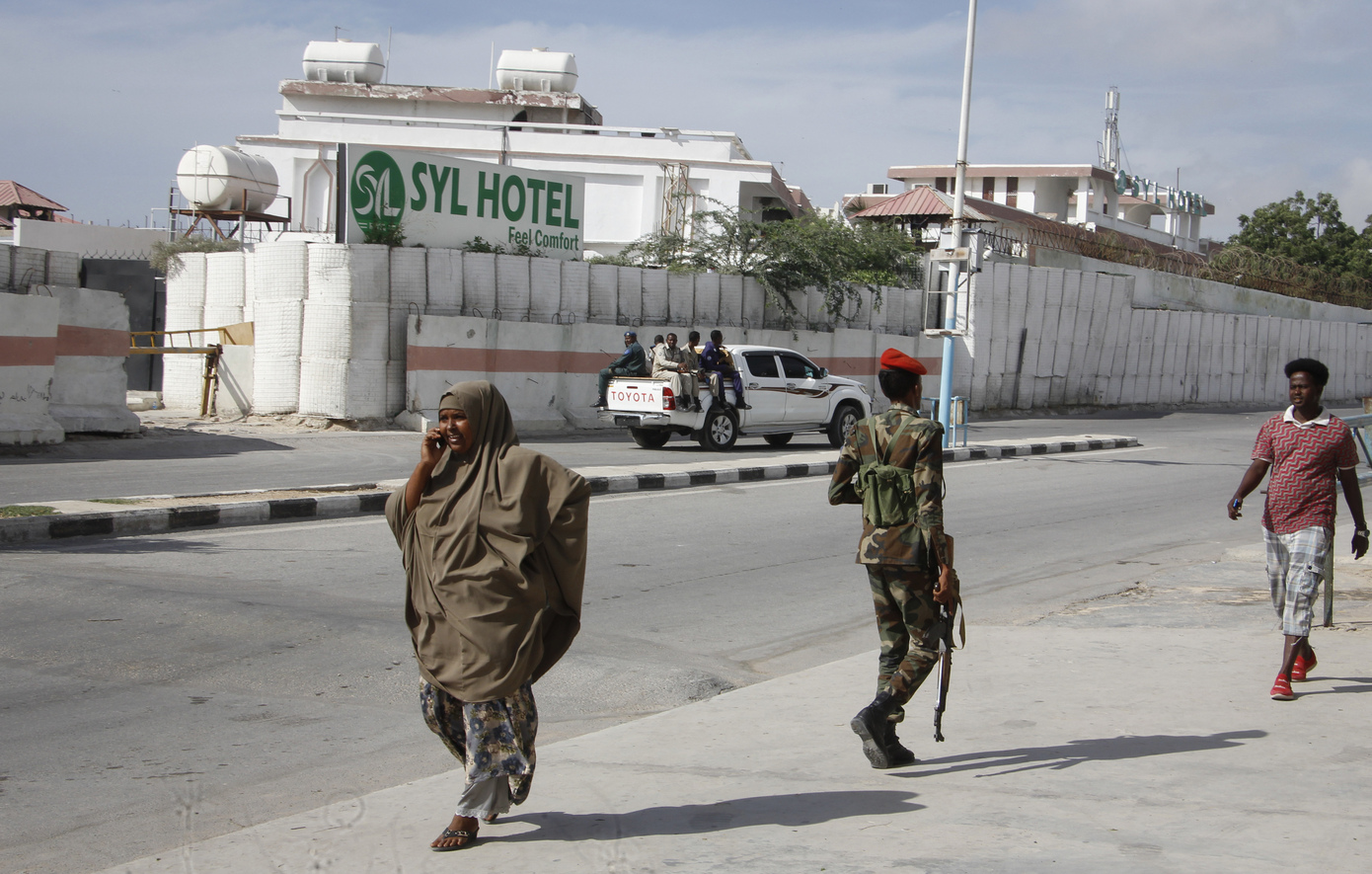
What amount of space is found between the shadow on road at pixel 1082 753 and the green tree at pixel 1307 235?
205ft

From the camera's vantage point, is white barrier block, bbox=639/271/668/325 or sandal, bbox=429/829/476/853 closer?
sandal, bbox=429/829/476/853

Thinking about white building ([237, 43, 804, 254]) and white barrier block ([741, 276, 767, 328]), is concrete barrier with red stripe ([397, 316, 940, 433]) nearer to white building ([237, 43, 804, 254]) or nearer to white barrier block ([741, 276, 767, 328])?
white barrier block ([741, 276, 767, 328])

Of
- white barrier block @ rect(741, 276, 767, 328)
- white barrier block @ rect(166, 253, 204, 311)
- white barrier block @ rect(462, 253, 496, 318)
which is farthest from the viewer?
white barrier block @ rect(741, 276, 767, 328)

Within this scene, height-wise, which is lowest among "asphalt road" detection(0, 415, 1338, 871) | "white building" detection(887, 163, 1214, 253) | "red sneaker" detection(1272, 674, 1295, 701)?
"asphalt road" detection(0, 415, 1338, 871)

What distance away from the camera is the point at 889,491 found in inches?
183

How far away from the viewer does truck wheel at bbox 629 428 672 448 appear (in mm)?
18672

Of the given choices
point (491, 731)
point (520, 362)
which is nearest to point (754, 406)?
point (520, 362)

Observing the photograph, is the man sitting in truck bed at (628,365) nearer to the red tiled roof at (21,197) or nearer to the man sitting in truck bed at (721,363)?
the man sitting in truck bed at (721,363)

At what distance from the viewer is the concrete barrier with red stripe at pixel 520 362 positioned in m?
19.7

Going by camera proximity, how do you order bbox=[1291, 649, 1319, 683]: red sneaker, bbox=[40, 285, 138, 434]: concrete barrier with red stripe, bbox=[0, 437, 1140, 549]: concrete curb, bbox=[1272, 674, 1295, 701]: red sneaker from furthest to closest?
1. bbox=[40, 285, 138, 434]: concrete barrier with red stripe
2. bbox=[0, 437, 1140, 549]: concrete curb
3. bbox=[1291, 649, 1319, 683]: red sneaker
4. bbox=[1272, 674, 1295, 701]: red sneaker

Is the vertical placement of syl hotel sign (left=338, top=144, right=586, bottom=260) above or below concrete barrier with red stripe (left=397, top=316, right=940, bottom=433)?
above

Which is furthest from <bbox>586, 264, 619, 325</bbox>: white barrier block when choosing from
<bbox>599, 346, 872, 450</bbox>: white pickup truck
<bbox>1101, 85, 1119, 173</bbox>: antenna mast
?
<bbox>1101, 85, 1119, 173</bbox>: antenna mast

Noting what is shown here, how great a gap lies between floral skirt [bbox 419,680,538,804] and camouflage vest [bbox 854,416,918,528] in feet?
5.24

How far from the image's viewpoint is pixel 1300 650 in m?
5.86
